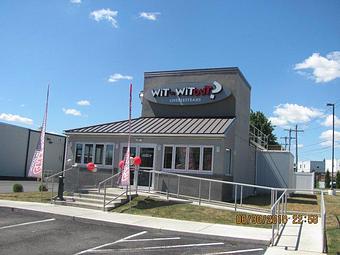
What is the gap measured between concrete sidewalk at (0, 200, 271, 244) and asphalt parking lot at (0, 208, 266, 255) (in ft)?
0.99

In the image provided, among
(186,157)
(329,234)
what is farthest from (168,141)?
(329,234)

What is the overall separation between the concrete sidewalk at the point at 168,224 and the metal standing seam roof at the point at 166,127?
6.64 m

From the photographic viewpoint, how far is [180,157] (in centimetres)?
2120

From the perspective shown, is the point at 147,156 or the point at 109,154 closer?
the point at 147,156

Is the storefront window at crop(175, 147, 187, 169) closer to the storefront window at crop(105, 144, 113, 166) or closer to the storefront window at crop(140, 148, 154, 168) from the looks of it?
the storefront window at crop(140, 148, 154, 168)

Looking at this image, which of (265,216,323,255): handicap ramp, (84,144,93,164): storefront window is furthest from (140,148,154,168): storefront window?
(265,216,323,255): handicap ramp

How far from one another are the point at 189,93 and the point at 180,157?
445cm

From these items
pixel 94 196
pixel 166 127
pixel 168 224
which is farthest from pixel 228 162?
pixel 168 224

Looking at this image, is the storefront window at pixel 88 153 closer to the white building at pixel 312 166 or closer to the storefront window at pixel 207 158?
the storefront window at pixel 207 158

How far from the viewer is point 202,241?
1136cm

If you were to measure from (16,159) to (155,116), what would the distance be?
2441 cm

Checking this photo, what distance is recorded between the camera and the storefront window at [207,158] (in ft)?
67.4

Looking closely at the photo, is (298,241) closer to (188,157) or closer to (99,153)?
(188,157)

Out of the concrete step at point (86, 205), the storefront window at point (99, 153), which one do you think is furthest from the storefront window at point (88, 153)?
the concrete step at point (86, 205)
